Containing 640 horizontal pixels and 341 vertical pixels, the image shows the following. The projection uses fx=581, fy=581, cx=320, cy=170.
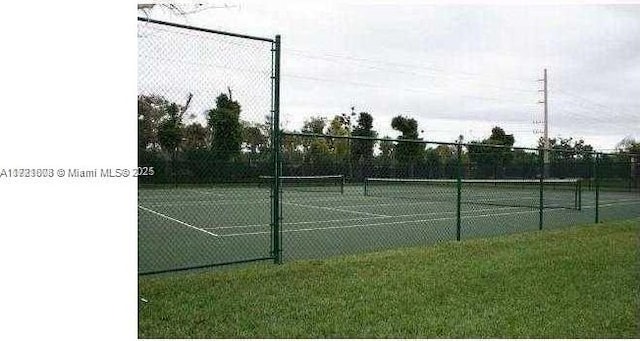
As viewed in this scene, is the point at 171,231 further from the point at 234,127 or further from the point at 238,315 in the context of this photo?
the point at 238,315

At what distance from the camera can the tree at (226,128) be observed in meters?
13.0

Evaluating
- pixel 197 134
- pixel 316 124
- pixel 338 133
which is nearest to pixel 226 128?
pixel 197 134

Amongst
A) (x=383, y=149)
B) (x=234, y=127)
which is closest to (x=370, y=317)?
(x=234, y=127)

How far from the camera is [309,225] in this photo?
12.8 metres

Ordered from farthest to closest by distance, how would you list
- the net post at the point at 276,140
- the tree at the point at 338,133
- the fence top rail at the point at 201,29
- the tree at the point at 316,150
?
the tree at the point at 338,133, the tree at the point at 316,150, the net post at the point at 276,140, the fence top rail at the point at 201,29

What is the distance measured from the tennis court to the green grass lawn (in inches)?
58.6

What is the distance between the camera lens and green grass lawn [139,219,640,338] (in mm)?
4676

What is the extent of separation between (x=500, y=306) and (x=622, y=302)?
1212 millimetres

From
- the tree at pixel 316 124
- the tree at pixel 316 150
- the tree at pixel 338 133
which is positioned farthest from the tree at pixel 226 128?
the tree at pixel 316 124

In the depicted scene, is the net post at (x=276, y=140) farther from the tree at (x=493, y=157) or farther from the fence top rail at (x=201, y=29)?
the tree at (x=493, y=157)

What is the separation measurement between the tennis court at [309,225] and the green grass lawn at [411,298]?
58.6 inches

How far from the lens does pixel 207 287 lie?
19.9ft

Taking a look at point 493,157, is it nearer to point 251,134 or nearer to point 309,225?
point 251,134

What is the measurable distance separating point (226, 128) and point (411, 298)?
8.85 m
